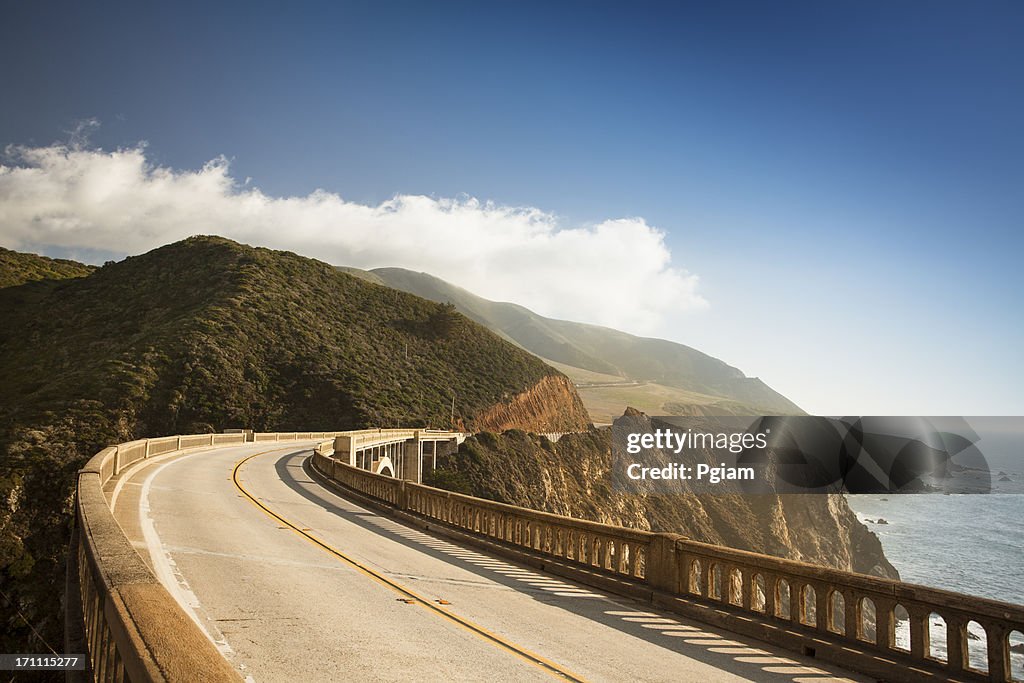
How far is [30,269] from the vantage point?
10381cm

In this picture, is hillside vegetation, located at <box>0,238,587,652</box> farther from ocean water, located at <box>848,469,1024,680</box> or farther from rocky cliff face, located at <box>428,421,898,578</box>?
ocean water, located at <box>848,469,1024,680</box>

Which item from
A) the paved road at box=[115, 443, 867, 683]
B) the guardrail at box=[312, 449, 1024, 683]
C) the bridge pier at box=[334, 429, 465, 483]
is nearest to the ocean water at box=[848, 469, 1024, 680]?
the bridge pier at box=[334, 429, 465, 483]

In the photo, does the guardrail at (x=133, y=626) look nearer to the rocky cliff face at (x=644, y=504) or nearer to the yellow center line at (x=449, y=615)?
the yellow center line at (x=449, y=615)

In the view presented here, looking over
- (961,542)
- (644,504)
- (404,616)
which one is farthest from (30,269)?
(961,542)

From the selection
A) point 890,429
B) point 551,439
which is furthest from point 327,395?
point 890,429

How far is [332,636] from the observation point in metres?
7.30

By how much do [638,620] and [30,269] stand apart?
125 metres

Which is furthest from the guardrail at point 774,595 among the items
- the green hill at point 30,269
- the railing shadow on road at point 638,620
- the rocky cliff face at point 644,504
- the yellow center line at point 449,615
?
the green hill at point 30,269

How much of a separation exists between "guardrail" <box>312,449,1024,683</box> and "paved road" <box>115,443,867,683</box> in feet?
0.92

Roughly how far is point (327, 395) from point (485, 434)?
18608 mm

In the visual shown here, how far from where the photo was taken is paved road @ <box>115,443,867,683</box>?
21.6 ft

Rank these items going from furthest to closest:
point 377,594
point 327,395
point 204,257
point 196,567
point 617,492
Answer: point 204,257, point 617,492, point 327,395, point 196,567, point 377,594

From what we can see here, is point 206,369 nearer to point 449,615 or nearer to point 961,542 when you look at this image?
point 449,615

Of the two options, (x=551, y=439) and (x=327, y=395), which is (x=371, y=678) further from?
(x=551, y=439)
